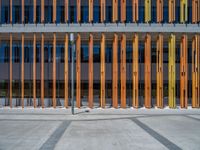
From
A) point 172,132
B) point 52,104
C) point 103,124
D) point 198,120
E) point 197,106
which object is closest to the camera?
point 172,132

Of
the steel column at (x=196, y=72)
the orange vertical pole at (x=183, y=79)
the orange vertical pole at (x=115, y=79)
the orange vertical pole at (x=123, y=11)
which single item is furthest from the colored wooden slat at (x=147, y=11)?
the steel column at (x=196, y=72)

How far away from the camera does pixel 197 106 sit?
3106 cm

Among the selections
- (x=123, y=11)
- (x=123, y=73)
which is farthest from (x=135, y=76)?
(x=123, y=11)

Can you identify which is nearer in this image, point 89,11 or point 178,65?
point 89,11

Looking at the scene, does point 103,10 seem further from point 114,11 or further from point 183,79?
point 183,79

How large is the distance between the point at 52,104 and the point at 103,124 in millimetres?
14345

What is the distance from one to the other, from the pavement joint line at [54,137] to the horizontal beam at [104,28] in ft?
42.6

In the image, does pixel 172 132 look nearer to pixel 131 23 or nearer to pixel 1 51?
pixel 131 23

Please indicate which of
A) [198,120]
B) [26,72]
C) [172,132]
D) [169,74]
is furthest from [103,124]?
[26,72]

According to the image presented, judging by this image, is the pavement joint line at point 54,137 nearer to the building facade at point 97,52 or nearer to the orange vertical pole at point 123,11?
the building facade at point 97,52

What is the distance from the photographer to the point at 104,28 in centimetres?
3059

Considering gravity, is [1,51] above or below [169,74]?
above

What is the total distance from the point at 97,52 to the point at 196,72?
9.62m

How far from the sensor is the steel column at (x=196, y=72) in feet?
102
